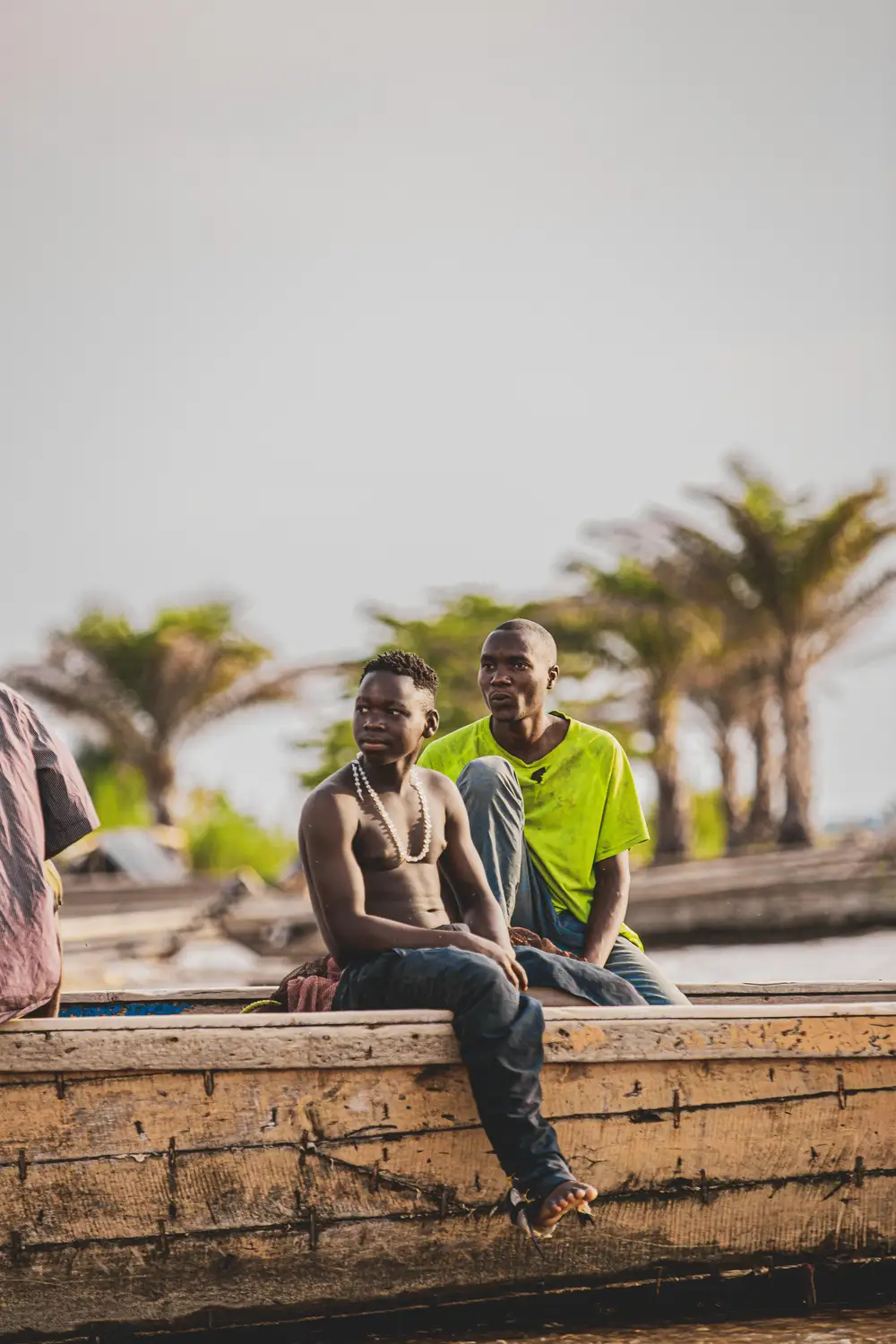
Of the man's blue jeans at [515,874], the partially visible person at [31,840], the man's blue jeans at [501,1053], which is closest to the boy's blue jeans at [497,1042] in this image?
the man's blue jeans at [501,1053]

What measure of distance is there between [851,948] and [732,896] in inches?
49.5

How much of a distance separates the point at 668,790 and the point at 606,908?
22.9 m

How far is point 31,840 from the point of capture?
343 cm

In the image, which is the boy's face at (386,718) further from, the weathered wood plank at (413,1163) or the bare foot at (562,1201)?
the bare foot at (562,1201)

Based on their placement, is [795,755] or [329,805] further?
[795,755]

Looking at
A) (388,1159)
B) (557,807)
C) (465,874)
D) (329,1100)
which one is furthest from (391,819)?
(557,807)

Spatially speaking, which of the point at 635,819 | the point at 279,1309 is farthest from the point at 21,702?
the point at 635,819

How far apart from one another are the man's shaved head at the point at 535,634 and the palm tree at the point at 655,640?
65.3 feet

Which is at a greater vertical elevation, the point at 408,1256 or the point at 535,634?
the point at 535,634

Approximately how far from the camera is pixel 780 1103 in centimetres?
376

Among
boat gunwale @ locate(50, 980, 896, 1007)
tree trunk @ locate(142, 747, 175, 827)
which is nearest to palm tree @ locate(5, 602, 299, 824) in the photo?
tree trunk @ locate(142, 747, 175, 827)

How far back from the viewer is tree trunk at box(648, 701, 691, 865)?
26.6 metres

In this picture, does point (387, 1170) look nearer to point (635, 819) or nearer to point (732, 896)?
point (635, 819)

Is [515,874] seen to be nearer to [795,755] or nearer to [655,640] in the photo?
[795,755]
